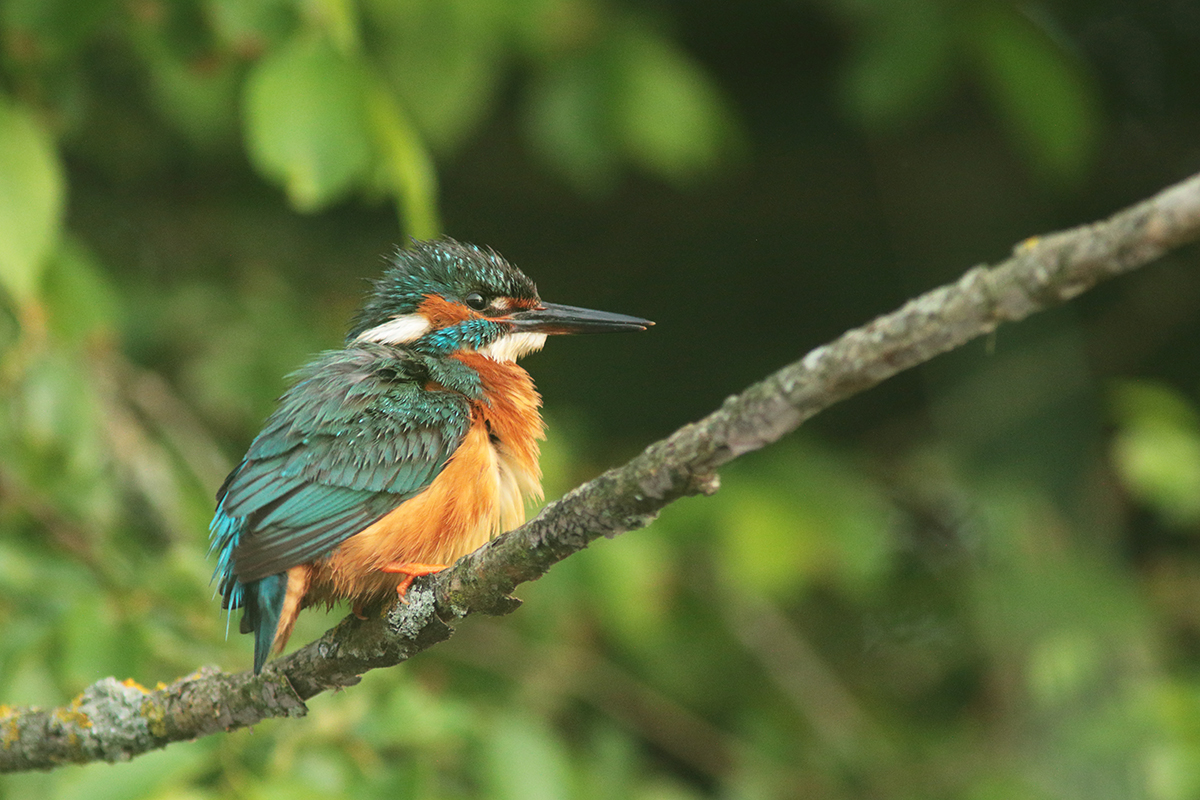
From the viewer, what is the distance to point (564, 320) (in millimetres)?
2486

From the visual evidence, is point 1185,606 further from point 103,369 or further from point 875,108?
point 103,369

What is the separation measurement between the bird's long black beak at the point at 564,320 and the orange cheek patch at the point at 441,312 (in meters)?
0.11

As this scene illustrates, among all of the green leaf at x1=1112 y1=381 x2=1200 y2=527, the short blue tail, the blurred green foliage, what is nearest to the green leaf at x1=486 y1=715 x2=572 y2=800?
the blurred green foliage

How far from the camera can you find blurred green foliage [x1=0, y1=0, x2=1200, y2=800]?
2.38m

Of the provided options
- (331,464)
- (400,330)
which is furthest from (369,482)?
(400,330)

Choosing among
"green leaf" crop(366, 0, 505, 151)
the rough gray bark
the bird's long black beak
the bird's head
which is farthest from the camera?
"green leaf" crop(366, 0, 505, 151)

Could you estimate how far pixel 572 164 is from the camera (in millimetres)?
3473

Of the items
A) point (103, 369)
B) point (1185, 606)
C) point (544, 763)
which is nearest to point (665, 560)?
point (544, 763)

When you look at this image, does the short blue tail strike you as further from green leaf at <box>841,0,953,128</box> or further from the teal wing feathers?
green leaf at <box>841,0,953,128</box>

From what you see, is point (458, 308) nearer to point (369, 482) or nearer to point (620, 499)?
point (369, 482)

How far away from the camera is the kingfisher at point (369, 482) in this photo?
198 centimetres

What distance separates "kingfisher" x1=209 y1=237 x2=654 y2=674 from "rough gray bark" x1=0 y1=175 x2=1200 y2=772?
13 cm

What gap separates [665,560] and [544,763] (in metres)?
1.18

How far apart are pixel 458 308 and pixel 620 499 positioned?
1.40 metres
